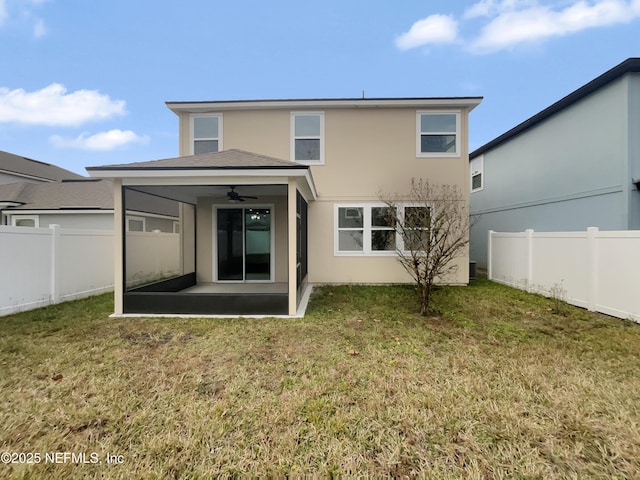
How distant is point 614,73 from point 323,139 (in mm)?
7769

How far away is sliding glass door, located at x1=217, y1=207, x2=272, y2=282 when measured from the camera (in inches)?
362

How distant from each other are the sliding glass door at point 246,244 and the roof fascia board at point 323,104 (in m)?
3.14

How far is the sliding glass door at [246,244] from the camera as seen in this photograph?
9.19 meters

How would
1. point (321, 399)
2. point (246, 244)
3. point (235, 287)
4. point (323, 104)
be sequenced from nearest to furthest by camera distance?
point (321, 399)
point (235, 287)
point (323, 104)
point (246, 244)

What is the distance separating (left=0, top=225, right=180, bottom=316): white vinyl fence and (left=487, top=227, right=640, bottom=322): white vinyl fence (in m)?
10.2

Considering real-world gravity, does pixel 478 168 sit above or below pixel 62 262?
above

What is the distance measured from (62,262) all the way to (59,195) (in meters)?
8.48

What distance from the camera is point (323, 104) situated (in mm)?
8820

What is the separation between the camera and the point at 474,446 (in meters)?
2.29

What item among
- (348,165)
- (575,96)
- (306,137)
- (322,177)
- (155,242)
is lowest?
(155,242)

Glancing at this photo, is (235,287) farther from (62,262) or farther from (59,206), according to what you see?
(59,206)

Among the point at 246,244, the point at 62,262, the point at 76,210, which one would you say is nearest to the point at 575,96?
the point at 246,244

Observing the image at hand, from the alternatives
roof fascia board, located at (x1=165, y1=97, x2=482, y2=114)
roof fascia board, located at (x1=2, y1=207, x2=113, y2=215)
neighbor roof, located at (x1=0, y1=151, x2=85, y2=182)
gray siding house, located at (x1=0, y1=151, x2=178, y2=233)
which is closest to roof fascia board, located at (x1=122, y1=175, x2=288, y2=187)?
gray siding house, located at (x1=0, y1=151, x2=178, y2=233)

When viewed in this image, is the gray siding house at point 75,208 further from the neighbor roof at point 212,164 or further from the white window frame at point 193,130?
the neighbor roof at point 212,164
